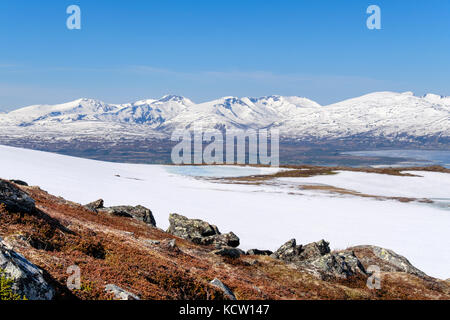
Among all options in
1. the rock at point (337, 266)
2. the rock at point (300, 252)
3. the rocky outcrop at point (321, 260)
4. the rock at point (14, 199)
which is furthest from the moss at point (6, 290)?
the rock at point (300, 252)

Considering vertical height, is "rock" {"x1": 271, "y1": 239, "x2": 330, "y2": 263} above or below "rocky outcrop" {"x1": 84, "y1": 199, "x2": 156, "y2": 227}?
below

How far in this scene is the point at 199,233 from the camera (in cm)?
2845

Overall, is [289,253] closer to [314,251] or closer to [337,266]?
[314,251]

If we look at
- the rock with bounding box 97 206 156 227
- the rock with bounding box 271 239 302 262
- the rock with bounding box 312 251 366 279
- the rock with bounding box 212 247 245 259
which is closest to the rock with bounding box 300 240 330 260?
the rock with bounding box 271 239 302 262

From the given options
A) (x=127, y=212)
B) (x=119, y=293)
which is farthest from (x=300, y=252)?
(x=119, y=293)

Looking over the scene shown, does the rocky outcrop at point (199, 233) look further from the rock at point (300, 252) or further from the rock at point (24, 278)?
the rock at point (24, 278)

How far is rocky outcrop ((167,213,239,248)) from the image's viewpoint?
27.2 m

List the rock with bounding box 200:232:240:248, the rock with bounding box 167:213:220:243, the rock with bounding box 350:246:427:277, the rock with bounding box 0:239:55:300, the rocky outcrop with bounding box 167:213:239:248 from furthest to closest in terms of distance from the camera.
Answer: the rock with bounding box 167:213:220:243 < the rocky outcrop with bounding box 167:213:239:248 < the rock with bounding box 200:232:240:248 < the rock with bounding box 350:246:427:277 < the rock with bounding box 0:239:55:300

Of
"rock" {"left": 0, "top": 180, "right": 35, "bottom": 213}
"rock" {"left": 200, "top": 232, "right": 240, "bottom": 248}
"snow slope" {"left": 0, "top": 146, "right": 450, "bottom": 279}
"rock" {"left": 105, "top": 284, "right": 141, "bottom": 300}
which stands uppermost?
"rock" {"left": 0, "top": 180, "right": 35, "bottom": 213}

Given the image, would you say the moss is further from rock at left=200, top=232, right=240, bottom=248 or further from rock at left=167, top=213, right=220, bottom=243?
rock at left=167, top=213, right=220, bottom=243

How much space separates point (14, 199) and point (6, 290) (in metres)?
9.08

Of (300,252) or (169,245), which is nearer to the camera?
(169,245)

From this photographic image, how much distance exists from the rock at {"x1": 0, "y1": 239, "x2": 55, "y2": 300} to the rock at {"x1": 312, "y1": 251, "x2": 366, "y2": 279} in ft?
53.1

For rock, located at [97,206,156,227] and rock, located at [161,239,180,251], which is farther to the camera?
rock, located at [97,206,156,227]
